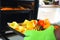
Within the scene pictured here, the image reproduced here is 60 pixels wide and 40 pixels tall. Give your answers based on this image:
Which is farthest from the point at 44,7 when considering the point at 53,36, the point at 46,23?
the point at 53,36

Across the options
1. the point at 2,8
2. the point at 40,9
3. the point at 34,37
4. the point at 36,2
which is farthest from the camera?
the point at 40,9

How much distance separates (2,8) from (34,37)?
132cm

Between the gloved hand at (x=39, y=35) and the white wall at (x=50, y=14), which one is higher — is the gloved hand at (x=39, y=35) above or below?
above

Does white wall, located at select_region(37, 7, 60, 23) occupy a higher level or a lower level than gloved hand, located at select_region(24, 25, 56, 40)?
lower

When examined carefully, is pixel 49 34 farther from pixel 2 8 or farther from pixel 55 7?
pixel 55 7

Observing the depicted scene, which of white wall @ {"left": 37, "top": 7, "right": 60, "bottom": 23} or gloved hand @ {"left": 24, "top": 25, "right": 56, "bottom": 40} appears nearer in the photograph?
gloved hand @ {"left": 24, "top": 25, "right": 56, "bottom": 40}

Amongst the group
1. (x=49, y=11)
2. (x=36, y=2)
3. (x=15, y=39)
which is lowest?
(x=15, y=39)

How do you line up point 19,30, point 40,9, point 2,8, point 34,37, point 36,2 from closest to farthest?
point 34,37
point 19,30
point 2,8
point 36,2
point 40,9

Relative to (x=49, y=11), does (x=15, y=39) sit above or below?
below

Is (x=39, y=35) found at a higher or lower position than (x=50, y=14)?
higher

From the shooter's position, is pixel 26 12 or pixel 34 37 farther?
pixel 26 12

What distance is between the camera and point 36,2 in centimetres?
245

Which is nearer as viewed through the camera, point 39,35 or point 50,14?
point 39,35

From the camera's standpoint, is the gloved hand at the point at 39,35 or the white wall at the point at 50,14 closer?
the gloved hand at the point at 39,35
